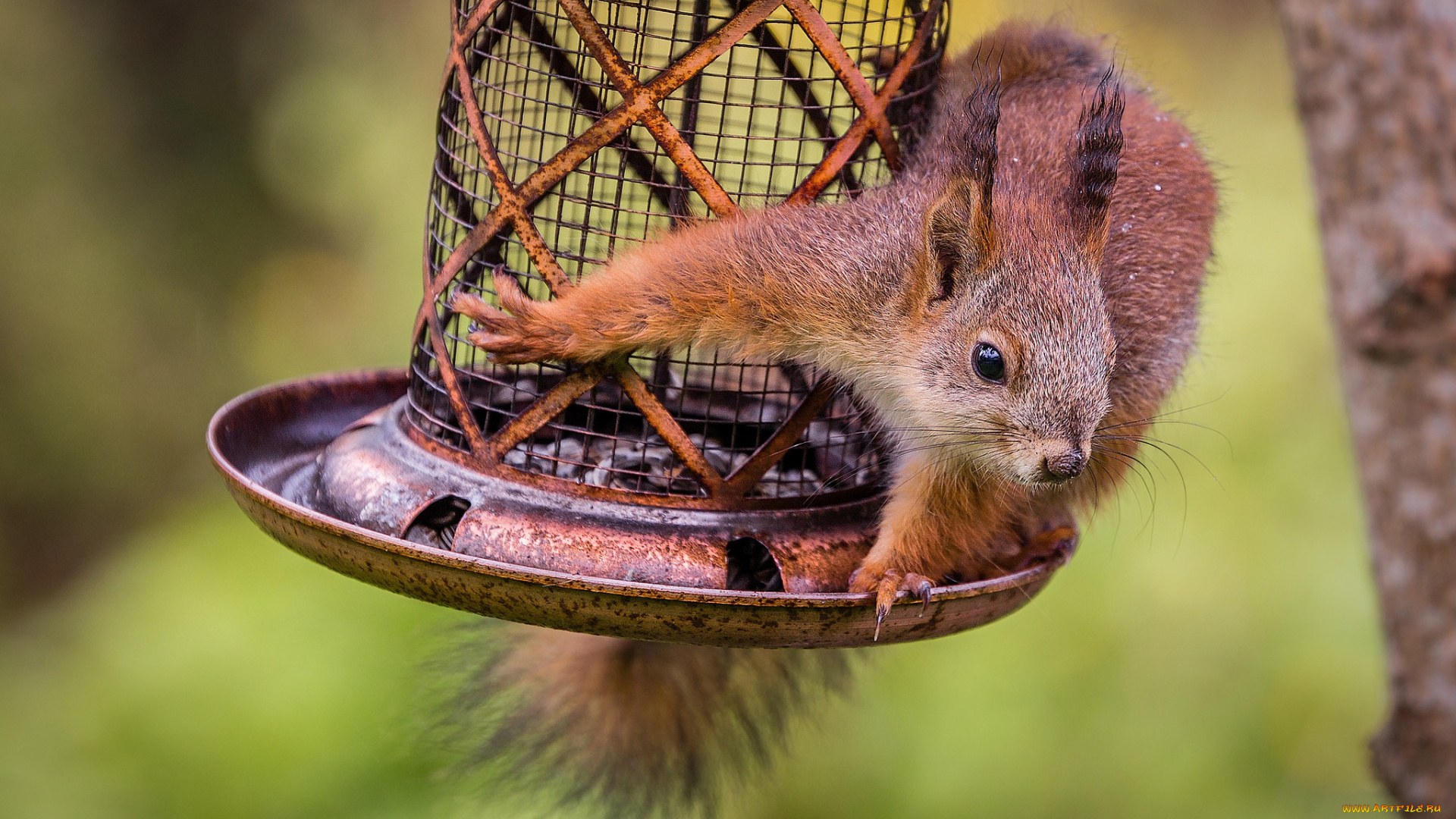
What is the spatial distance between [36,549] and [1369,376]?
16.2ft

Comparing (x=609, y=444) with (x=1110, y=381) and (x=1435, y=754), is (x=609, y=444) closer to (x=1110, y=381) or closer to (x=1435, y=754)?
(x=1110, y=381)

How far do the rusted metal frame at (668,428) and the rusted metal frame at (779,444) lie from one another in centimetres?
2

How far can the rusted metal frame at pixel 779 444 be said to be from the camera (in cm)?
170

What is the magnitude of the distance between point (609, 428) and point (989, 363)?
632mm

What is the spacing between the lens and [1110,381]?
1899mm

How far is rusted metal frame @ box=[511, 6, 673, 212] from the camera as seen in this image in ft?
5.97

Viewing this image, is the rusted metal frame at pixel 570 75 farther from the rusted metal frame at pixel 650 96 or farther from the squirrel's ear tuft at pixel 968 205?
the squirrel's ear tuft at pixel 968 205

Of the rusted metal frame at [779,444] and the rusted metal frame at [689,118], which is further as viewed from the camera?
the rusted metal frame at [689,118]

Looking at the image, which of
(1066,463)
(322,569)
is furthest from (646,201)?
(322,569)

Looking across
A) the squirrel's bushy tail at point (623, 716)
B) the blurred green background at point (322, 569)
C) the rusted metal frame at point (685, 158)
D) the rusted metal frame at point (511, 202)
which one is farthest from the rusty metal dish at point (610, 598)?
the blurred green background at point (322, 569)

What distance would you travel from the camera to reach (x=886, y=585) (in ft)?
5.08

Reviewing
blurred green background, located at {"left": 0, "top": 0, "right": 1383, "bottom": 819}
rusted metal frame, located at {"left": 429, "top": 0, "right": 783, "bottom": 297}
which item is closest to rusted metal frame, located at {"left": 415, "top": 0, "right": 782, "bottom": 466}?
rusted metal frame, located at {"left": 429, "top": 0, "right": 783, "bottom": 297}

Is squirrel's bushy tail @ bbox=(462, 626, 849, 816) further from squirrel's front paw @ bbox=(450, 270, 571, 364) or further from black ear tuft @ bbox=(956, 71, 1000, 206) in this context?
black ear tuft @ bbox=(956, 71, 1000, 206)

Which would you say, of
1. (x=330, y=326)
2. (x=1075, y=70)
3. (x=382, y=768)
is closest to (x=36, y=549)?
(x=330, y=326)
